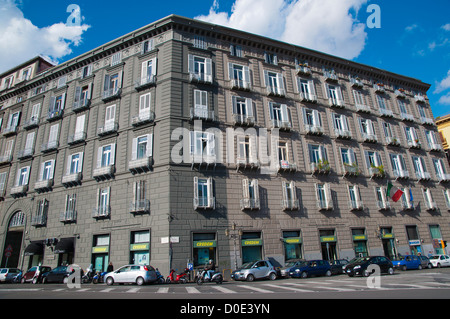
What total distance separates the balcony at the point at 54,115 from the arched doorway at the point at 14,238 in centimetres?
1083

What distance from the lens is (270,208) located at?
91.5 ft

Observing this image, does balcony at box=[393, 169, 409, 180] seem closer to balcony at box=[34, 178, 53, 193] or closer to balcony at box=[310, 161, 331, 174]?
balcony at box=[310, 161, 331, 174]

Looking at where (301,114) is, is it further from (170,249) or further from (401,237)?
(170,249)

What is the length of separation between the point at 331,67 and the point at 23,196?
39.4 metres

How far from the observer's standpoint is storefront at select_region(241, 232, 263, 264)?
2598 centimetres

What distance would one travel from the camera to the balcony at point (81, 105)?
3156 cm

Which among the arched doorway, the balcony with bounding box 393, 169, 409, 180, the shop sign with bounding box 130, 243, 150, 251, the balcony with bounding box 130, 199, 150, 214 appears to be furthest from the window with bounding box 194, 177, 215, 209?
the balcony with bounding box 393, 169, 409, 180

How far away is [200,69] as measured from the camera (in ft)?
97.7

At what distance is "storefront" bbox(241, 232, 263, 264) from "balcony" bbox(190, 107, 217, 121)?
1099 cm

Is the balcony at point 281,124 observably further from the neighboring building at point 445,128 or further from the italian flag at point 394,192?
the neighboring building at point 445,128

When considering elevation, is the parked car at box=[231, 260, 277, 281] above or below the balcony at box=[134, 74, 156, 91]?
below

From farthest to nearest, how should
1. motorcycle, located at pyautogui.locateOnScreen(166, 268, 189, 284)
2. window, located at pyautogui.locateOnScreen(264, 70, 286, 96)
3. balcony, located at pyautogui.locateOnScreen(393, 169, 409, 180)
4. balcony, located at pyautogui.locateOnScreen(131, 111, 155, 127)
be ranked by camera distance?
balcony, located at pyautogui.locateOnScreen(393, 169, 409, 180), window, located at pyautogui.locateOnScreen(264, 70, 286, 96), balcony, located at pyautogui.locateOnScreen(131, 111, 155, 127), motorcycle, located at pyautogui.locateOnScreen(166, 268, 189, 284)

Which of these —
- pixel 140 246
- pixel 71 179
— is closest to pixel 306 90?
pixel 140 246

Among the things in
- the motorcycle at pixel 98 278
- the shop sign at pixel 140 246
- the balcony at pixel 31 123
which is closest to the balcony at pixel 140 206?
the shop sign at pixel 140 246
